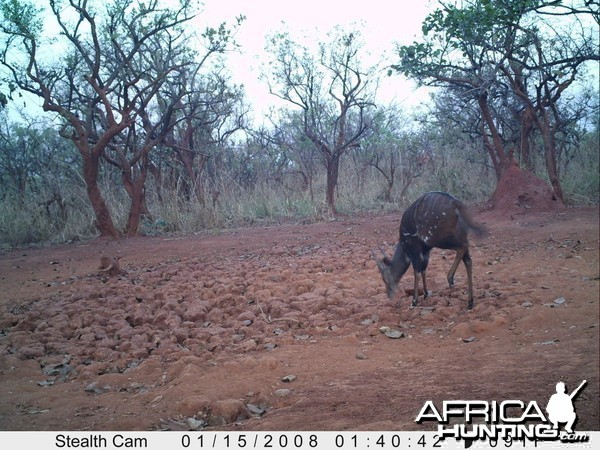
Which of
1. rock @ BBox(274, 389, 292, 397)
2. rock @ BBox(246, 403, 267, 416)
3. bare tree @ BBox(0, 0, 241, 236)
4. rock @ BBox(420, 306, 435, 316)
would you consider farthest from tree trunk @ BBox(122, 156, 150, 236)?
rock @ BBox(246, 403, 267, 416)

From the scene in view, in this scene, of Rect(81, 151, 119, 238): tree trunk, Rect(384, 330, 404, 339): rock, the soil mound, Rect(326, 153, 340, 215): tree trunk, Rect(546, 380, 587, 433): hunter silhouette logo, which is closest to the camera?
Rect(546, 380, 587, 433): hunter silhouette logo

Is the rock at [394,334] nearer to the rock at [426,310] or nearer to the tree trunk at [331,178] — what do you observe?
the rock at [426,310]

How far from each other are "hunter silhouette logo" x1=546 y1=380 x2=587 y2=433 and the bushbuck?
2.86m

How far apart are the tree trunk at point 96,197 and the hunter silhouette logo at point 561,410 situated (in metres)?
12.1

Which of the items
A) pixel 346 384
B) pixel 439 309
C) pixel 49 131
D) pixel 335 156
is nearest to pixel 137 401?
pixel 346 384

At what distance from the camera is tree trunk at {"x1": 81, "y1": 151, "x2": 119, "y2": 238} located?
13.3m

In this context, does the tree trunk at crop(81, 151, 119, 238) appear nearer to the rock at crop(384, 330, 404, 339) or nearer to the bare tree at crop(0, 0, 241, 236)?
the bare tree at crop(0, 0, 241, 236)

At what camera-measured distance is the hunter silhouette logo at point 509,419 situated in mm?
2543

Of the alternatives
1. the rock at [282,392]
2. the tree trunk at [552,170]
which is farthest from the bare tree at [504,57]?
the rock at [282,392]

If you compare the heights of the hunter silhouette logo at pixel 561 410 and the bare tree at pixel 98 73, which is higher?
the bare tree at pixel 98 73

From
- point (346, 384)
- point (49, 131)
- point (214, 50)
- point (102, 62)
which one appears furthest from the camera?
point (49, 131)

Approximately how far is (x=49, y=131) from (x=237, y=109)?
19.0 ft

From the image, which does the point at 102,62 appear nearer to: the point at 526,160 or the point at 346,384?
the point at 526,160

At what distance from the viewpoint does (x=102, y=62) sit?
15.4 meters
